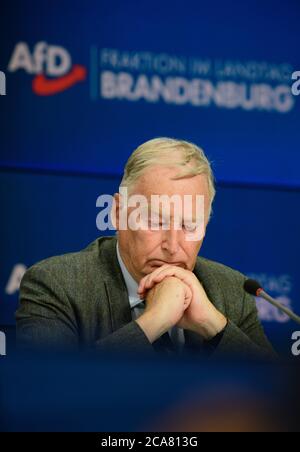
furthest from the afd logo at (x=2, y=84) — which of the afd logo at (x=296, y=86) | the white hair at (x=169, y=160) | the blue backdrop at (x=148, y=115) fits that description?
the afd logo at (x=296, y=86)

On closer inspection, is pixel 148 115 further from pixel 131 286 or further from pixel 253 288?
pixel 253 288

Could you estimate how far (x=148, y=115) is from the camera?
2.89m

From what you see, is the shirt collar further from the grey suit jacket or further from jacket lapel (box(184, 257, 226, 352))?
jacket lapel (box(184, 257, 226, 352))

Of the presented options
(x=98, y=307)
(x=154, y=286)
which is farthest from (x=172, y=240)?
(x=98, y=307)

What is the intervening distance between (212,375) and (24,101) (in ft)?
4.22

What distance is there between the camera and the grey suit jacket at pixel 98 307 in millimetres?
2350

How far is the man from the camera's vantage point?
7.89 ft

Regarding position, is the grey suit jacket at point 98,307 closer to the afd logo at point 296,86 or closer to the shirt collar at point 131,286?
the shirt collar at point 131,286

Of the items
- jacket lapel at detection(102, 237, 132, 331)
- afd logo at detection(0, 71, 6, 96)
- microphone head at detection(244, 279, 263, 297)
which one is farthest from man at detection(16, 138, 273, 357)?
afd logo at detection(0, 71, 6, 96)

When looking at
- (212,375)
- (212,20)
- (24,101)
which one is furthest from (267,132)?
(212,375)

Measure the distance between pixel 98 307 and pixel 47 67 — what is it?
0.80 metres

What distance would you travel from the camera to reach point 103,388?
6.02ft
